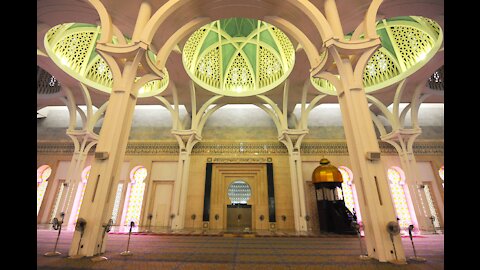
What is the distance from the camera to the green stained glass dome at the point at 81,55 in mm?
9047

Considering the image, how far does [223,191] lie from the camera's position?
38.3 ft

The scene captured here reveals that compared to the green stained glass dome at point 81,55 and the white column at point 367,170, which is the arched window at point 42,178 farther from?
the white column at point 367,170

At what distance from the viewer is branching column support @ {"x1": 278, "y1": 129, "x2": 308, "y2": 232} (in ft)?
34.1

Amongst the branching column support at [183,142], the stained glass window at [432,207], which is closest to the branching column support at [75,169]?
the branching column support at [183,142]

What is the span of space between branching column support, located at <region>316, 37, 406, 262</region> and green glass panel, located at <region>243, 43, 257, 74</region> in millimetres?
6804

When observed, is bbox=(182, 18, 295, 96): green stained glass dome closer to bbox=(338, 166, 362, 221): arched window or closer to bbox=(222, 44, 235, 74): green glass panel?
bbox=(222, 44, 235, 74): green glass panel

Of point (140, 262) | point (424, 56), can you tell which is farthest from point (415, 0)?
point (140, 262)

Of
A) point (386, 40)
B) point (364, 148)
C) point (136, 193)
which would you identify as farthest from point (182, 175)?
point (386, 40)

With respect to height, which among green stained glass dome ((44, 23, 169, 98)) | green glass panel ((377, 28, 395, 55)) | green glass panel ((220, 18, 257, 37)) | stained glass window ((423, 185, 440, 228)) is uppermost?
green glass panel ((220, 18, 257, 37))

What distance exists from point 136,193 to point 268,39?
10.6 metres

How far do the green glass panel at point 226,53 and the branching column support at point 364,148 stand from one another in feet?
23.9

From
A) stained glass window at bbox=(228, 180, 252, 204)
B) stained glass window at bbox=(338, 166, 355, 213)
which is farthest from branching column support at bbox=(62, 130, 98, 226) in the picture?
stained glass window at bbox=(338, 166, 355, 213)

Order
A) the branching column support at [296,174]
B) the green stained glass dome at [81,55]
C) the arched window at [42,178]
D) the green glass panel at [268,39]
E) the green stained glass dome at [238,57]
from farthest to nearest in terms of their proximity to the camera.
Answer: the arched window at [42,178]
the green glass panel at [268,39]
the branching column support at [296,174]
the green stained glass dome at [238,57]
the green stained glass dome at [81,55]

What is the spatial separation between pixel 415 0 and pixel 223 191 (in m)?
10.6
